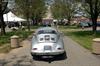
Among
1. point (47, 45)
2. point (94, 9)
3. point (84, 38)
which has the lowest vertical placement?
point (84, 38)

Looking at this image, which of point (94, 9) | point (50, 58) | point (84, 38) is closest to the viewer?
point (50, 58)

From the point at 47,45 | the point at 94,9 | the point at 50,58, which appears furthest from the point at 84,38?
the point at 47,45

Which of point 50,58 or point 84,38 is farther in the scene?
point 84,38

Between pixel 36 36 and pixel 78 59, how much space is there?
2.70 meters

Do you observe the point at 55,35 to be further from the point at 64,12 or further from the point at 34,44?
the point at 64,12

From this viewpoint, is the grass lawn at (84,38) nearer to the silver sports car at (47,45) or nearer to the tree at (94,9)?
the tree at (94,9)

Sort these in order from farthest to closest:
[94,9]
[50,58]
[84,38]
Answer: [94,9], [84,38], [50,58]

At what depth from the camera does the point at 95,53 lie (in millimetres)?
16594

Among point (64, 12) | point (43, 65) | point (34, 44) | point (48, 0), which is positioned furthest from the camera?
point (64, 12)

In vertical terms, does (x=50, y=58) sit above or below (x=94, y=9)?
below

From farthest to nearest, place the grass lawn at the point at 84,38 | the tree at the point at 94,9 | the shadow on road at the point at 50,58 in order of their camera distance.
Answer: the tree at the point at 94,9, the grass lawn at the point at 84,38, the shadow on road at the point at 50,58

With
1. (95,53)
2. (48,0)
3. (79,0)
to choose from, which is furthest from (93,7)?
(95,53)

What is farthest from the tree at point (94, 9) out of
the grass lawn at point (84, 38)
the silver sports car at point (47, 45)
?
the silver sports car at point (47, 45)

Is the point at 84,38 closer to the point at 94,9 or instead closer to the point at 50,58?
the point at 94,9
